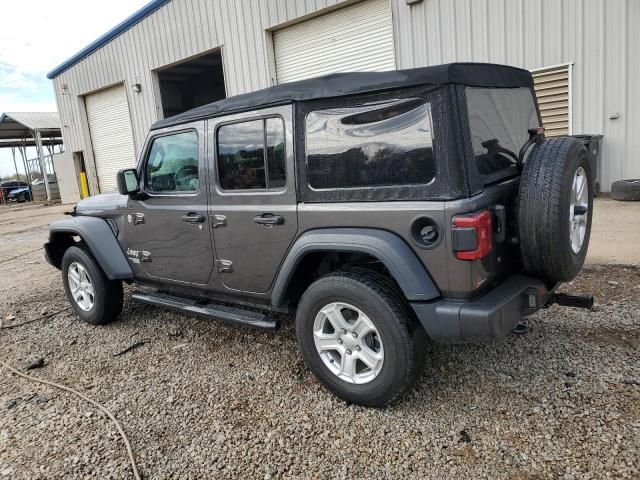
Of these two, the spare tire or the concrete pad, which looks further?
the concrete pad

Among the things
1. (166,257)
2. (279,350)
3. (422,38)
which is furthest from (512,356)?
(422,38)

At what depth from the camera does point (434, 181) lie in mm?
2523

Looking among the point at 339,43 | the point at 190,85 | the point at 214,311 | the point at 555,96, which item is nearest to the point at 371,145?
the point at 214,311

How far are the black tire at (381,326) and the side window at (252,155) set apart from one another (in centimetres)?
79

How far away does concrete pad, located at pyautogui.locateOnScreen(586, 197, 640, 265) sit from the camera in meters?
5.36

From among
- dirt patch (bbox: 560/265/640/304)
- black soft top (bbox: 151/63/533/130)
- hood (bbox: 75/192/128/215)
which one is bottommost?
dirt patch (bbox: 560/265/640/304)

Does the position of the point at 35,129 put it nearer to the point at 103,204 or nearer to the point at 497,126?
the point at 103,204

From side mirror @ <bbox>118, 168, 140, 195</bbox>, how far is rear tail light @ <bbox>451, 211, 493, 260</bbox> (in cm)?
281

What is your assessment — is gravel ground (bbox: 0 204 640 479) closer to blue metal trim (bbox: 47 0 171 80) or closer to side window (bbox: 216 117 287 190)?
side window (bbox: 216 117 287 190)

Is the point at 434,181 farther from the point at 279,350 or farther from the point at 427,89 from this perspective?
the point at 279,350

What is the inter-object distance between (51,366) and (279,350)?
1.87m

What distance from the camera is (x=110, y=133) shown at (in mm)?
17609

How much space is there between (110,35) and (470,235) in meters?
16.7

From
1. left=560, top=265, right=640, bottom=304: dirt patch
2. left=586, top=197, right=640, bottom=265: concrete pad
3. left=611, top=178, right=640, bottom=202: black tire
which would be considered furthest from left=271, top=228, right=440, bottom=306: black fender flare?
left=611, top=178, right=640, bottom=202: black tire
